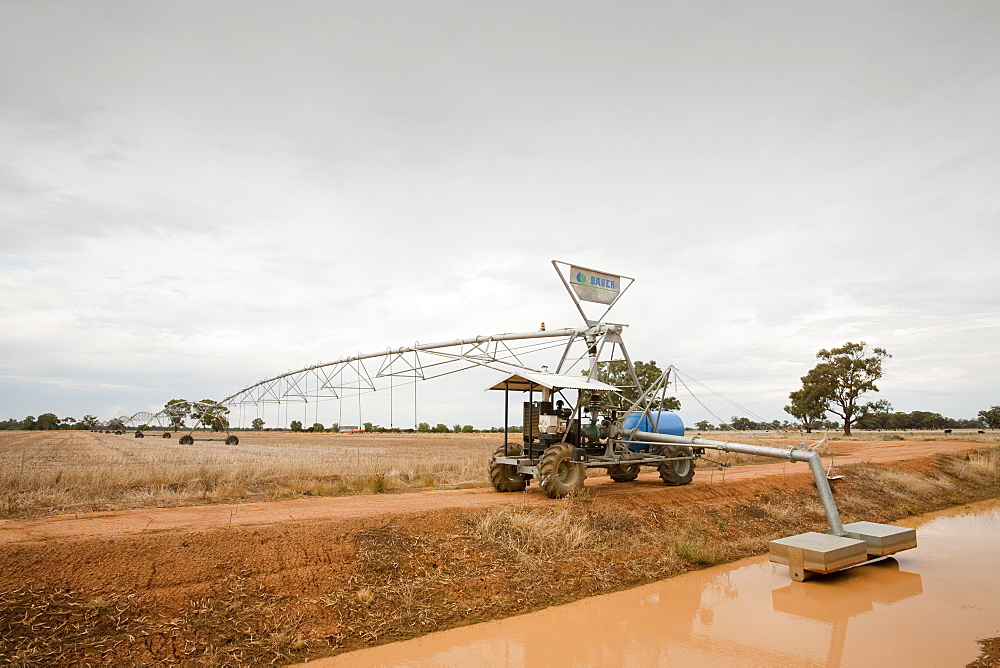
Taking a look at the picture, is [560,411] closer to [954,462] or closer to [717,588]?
[717,588]

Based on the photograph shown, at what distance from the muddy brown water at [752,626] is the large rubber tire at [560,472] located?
3.78m

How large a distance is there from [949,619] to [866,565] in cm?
358

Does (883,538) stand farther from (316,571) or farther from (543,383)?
(316,571)

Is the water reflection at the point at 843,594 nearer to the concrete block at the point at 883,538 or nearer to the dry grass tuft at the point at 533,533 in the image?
the concrete block at the point at 883,538

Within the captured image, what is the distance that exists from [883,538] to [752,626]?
18.3 ft

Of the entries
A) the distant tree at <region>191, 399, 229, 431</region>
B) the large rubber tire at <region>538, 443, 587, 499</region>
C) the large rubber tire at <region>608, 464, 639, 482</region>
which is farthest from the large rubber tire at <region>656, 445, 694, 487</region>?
the distant tree at <region>191, 399, 229, 431</region>

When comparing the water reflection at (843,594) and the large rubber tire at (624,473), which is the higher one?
the large rubber tire at (624,473)

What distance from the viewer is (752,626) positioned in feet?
34.9

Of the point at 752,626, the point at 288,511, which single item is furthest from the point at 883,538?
the point at 288,511

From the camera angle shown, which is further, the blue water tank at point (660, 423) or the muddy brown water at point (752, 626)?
the blue water tank at point (660, 423)

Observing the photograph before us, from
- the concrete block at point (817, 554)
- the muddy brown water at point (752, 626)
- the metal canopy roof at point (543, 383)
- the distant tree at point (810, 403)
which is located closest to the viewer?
the muddy brown water at point (752, 626)

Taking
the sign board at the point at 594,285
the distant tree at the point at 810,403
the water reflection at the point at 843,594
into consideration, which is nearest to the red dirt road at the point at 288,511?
the water reflection at the point at 843,594

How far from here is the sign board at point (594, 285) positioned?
20.4 m

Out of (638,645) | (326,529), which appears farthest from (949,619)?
(326,529)
